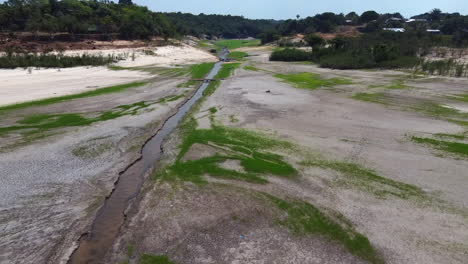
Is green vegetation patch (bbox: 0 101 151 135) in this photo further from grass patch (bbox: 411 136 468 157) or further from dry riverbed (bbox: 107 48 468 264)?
grass patch (bbox: 411 136 468 157)

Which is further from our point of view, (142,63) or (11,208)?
(142,63)

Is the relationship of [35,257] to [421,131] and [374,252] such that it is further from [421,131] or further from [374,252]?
[421,131]

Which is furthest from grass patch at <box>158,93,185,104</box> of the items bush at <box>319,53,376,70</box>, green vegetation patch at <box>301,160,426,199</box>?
bush at <box>319,53,376,70</box>

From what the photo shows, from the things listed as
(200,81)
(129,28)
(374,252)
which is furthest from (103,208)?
(129,28)

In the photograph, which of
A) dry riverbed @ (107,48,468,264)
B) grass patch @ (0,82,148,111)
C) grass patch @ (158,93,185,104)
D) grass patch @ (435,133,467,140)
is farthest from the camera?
grass patch @ (158,93,185,104)

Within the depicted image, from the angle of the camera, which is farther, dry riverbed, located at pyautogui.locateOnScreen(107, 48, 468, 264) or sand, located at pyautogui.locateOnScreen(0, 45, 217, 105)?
sand, located at pyautogui.locateOnScreen(0, 45, 217, 105)

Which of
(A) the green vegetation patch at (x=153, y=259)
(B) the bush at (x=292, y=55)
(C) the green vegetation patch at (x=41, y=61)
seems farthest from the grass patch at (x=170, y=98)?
(B) the bush at (x=292, y=55)

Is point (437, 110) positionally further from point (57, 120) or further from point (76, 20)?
point (76, 20)
